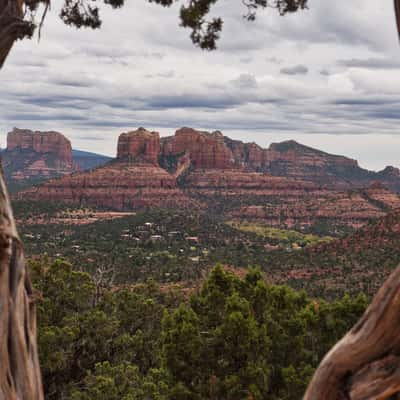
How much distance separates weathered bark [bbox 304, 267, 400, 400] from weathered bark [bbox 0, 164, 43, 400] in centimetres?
244

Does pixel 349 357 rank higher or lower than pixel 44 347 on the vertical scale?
higher

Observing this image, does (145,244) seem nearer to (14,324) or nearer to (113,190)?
(113,190)

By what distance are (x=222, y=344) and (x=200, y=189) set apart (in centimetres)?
13122

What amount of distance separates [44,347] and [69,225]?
80.0 meters

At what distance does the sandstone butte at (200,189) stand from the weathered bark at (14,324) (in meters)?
110

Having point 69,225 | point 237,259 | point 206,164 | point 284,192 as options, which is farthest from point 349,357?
point 206,164

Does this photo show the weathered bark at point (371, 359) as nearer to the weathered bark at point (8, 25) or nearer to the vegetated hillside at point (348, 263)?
the weathered bark at point (8, 25)

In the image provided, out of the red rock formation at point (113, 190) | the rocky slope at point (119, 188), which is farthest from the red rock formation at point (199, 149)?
the red rock formation at point (113, 190)

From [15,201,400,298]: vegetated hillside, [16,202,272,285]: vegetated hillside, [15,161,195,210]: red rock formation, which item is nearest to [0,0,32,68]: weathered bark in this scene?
[15,201,400,298]: vegetated hillside

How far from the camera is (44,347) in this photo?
13320mm

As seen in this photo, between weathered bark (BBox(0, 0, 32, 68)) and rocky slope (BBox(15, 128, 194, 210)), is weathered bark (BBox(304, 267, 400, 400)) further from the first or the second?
rocky slope (BBox(15, 128, 194, 210))

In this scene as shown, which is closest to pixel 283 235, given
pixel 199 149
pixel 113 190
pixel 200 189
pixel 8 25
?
pixel 200 189

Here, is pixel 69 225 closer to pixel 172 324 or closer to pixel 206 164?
pixel 206 164

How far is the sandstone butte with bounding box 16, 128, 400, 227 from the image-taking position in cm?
11888
